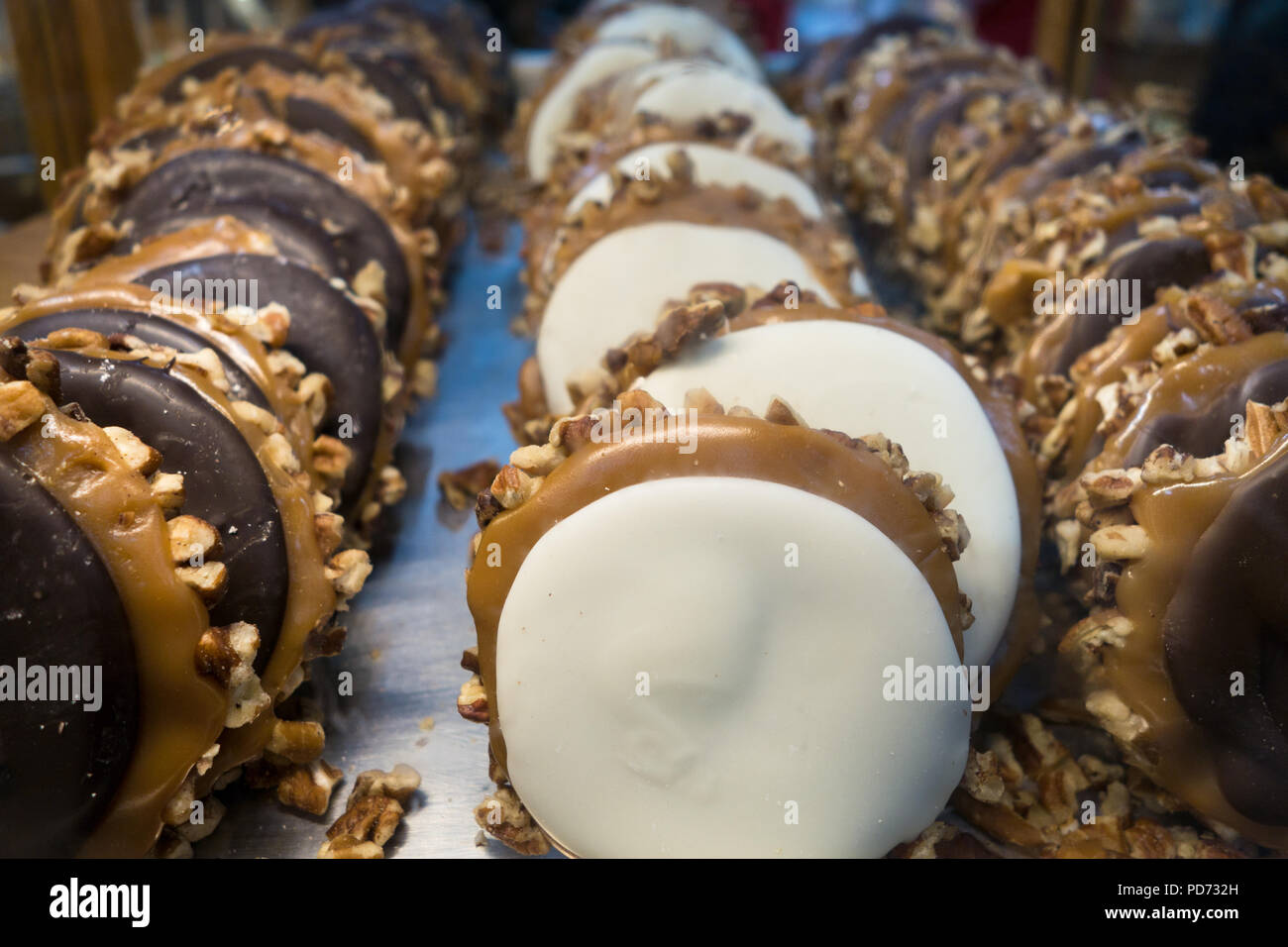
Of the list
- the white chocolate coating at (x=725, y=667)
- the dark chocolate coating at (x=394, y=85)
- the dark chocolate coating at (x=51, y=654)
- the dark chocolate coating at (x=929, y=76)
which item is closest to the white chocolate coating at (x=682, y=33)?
the dark chocolate coating at (x=929, y=76)

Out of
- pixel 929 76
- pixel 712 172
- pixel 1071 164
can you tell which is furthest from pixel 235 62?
pixel 1071 164

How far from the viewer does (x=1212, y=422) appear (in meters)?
1.61

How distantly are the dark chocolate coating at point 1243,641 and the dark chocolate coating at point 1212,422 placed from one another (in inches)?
7.0

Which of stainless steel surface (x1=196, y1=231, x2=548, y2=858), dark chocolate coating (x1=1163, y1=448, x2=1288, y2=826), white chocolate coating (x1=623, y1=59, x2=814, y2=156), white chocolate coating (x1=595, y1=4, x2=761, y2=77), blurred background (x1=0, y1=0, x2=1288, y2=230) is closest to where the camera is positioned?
dark chocolate coating (x1=1163, y1=448, x2=1288, y2=826)

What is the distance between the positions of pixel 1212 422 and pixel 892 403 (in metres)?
0.52

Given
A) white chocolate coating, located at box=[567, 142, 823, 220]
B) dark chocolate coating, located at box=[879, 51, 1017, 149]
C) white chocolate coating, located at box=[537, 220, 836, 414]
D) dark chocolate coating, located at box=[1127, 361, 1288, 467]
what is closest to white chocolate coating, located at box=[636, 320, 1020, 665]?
dark chocolate coating, located at box=[1127, 361, 1288, 467]

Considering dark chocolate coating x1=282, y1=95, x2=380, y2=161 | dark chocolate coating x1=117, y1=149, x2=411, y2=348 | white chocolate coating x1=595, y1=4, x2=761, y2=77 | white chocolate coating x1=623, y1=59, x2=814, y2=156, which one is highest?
white chocolate coating x1=595, y1=4, x2=761, y2=77

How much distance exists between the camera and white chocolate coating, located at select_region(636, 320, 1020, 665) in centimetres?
159

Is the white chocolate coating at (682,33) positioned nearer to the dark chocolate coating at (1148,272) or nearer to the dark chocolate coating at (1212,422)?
the dark chocolate coating at (1148,272)

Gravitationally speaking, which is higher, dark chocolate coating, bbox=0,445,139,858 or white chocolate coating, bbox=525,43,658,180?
white chocolate coating, bbox=525,43,658,180

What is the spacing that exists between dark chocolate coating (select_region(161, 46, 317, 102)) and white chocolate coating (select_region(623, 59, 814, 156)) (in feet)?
3.51

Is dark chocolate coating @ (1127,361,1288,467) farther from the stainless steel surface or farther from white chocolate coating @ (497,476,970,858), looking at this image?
the stainless steel surface
